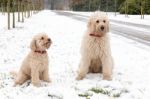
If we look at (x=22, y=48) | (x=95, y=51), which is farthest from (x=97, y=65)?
(x=22, y=48)

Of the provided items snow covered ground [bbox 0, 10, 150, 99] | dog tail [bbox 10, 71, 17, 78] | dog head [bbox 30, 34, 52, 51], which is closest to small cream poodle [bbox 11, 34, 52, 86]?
dog head [bbox 30, 34, 52, 51]

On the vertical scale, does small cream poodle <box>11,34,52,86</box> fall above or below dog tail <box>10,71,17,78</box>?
above

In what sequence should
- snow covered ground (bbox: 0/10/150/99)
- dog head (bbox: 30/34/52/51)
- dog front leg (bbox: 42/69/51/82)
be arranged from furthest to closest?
1. dog front leg (bbox: 42/69/51/82)
2. dog head (bbox: 30/34/52/51)
3. snow covered ground (bbox: 0/10/150/99)

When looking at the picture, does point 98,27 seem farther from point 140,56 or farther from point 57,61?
point 140,56

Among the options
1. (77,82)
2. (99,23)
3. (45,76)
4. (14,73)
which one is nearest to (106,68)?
(77,82)

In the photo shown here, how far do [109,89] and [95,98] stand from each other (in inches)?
26.0

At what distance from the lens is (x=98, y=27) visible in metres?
7.79

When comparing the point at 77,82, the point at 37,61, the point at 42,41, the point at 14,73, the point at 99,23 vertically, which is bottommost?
the point at 77,82

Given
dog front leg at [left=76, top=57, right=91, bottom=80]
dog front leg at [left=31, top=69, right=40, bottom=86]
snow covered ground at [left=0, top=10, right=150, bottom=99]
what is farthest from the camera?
dog front leg at [left=76, top=57, right=91, bottom=80]

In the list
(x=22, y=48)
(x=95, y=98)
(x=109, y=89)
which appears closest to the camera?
(x=95, y=98)

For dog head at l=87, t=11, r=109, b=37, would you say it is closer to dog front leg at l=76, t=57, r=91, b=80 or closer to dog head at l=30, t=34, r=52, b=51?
dog front leg at l=76, t=57, r=91, b=80

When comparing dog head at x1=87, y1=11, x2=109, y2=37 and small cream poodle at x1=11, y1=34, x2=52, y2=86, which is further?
dog head at x1=87, y1=11, x2=109, y2=37

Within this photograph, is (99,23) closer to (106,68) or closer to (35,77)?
(106,68)

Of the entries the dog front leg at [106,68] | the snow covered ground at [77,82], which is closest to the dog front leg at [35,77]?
the snow covered ground at [77,82]
